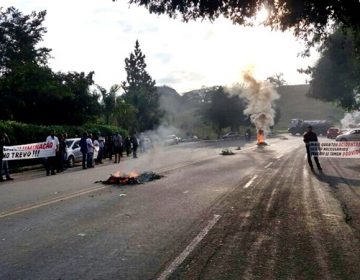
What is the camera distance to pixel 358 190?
1258 cm

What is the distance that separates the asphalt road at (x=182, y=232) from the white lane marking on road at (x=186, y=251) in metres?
0.01

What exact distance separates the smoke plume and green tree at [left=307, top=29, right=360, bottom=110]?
17.5 ft

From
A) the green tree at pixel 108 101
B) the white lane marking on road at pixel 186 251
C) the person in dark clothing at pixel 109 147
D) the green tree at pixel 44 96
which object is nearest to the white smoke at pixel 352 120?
the green tree at pixel 108 101

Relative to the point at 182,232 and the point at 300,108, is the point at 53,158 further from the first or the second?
the point at 300,108

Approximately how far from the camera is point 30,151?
22.2 meters

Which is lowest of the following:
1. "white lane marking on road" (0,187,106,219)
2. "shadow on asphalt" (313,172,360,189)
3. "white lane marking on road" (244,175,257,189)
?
"shadow on asphalt" (313,172,360,189)

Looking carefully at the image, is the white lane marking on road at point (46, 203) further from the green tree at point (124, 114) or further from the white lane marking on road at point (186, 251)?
the green tree at point (124, 114)

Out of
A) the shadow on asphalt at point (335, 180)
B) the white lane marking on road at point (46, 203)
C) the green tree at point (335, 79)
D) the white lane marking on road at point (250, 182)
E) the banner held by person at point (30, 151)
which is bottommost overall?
the shadow on asphalt at point (335, 180)

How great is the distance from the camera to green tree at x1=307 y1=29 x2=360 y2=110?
41469 mm

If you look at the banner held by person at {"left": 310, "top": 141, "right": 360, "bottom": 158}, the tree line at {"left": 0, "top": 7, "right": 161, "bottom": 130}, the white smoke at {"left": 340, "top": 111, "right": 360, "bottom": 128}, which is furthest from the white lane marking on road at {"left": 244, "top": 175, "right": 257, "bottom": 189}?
the white smoke at {"left": 340, "top": 111, "right": 360, "bottom": 128}

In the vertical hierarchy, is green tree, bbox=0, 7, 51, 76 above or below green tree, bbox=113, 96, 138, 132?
above

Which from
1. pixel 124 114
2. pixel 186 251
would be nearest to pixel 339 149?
pixel 186 251

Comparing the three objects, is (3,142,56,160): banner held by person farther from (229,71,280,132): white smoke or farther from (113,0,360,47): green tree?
(229,71,280,132): white smoke

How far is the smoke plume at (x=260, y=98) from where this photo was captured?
50250 mm
